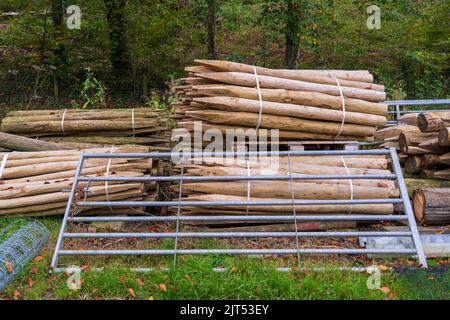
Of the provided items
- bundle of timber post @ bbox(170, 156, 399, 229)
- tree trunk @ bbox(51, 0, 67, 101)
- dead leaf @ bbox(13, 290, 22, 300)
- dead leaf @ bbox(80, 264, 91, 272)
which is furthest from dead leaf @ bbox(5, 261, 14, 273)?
tree trunk @ bbox(51, 0, 67, 101)

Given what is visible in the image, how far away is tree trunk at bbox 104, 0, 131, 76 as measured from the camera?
39.5ft

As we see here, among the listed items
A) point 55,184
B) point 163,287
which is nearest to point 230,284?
point 163,287

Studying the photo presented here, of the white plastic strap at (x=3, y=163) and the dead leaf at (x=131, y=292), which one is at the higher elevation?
the white plastic strap at (x=3, y=163)

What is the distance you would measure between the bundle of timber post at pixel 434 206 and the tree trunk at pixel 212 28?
764 cm

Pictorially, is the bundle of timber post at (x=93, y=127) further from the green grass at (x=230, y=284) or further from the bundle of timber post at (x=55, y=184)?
the green grass at (x=230, y=284)

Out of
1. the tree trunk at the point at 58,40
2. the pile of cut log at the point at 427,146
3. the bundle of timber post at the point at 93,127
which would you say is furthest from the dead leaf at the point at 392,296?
the tree trunk at the point at 58,40

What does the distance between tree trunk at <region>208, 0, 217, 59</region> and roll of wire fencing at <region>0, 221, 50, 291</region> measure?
25.9 ft

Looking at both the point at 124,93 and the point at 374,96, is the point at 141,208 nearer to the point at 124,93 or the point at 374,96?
the point at 374,96

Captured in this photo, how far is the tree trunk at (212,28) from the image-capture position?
1262cm

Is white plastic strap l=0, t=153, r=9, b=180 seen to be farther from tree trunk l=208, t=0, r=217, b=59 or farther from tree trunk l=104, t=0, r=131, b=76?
tree trunk l=208, t=0, r=217, b=59

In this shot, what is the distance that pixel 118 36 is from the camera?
1236 centimetres

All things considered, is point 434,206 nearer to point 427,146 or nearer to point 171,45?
point 427,146

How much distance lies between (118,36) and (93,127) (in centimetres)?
A: 474
